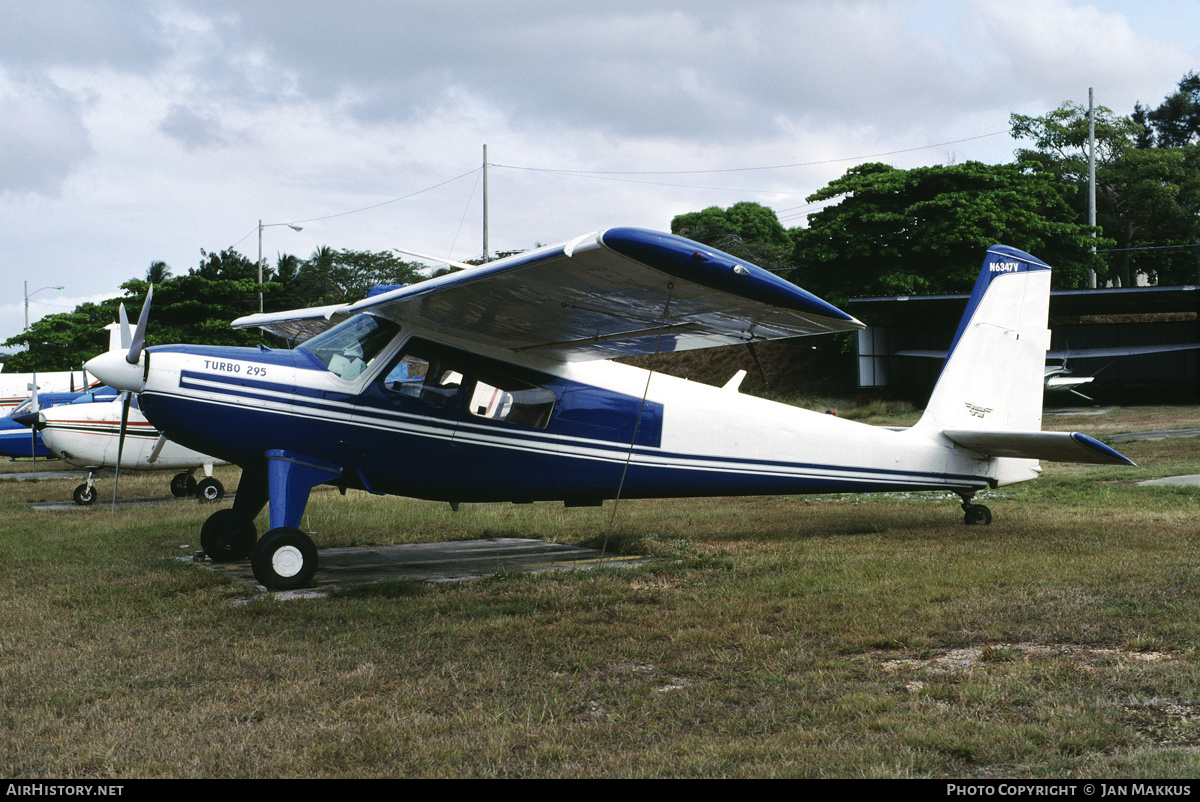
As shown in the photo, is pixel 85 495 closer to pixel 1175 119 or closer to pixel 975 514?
pixel 975 514

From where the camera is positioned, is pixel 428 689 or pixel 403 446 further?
pixel 403 446

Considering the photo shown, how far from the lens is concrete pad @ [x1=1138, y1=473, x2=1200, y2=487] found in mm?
11857

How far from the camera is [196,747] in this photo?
341 centimetres

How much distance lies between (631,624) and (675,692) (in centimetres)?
140

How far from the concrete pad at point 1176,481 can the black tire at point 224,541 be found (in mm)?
11456

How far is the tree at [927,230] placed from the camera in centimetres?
3706

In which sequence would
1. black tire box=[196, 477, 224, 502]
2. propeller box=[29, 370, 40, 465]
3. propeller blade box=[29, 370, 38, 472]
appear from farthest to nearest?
propeller blade box=[29, 370, 38, 472] < propeller box=[29, 370, 40, 465] < black tire box=[196, 477, 224, 502]

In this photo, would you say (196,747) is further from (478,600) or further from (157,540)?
(157,540)

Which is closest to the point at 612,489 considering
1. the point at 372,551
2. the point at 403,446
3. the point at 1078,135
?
the point at 403,446

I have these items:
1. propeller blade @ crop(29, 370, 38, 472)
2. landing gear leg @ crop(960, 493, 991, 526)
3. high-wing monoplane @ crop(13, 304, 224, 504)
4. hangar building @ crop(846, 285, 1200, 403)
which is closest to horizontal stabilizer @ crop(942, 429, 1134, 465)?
landing gear leg @ crop(960, 493, 991, 526)

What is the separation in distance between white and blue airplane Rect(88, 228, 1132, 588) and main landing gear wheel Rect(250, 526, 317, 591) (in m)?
0.01

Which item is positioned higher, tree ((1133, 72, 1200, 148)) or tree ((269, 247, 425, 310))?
tree ((1133, 72, 1200, 148))

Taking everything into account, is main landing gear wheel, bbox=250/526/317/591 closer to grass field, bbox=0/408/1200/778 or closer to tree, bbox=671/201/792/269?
grass field, bbox=0/408/1200/778

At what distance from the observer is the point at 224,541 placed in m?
8.41
